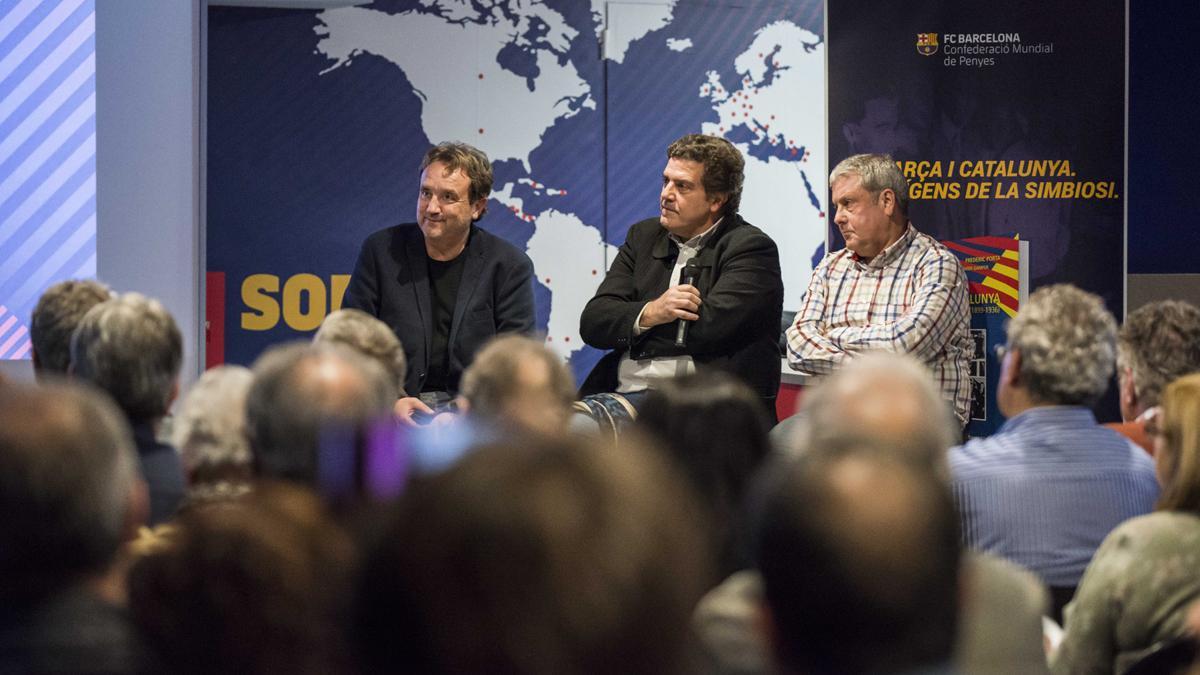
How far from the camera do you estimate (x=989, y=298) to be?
5.10 m

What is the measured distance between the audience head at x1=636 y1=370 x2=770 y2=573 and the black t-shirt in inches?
88.3

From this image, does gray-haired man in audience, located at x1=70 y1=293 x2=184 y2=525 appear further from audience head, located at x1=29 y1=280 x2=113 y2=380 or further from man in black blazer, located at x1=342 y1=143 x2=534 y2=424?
man in black blazer, located at x1=342 y1=143 x2=534 y2=424

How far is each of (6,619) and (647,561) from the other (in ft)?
2.55

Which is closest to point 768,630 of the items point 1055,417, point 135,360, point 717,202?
point 1055,417

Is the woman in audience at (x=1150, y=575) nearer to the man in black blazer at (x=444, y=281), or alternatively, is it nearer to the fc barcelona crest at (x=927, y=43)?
the man in black blazer at (x=444, y=281)

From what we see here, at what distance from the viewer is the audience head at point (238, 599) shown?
1.26 meters

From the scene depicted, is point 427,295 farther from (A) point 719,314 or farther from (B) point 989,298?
(B) point 989,298

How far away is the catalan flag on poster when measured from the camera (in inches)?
195

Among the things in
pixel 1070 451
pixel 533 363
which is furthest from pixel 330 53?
pixel 1070 451

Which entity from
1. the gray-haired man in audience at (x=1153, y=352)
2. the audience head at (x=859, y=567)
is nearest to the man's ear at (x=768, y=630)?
the audience head at (x=859, y=567)

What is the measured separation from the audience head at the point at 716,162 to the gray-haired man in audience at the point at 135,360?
233cm

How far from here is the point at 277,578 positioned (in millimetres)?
1287

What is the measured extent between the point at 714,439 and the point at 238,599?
3.83 feet

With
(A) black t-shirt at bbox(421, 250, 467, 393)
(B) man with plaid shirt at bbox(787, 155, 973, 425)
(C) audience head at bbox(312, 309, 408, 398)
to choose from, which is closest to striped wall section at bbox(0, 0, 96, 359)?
(A) black t-shirt at bbox(421, 250, 467, 393)
